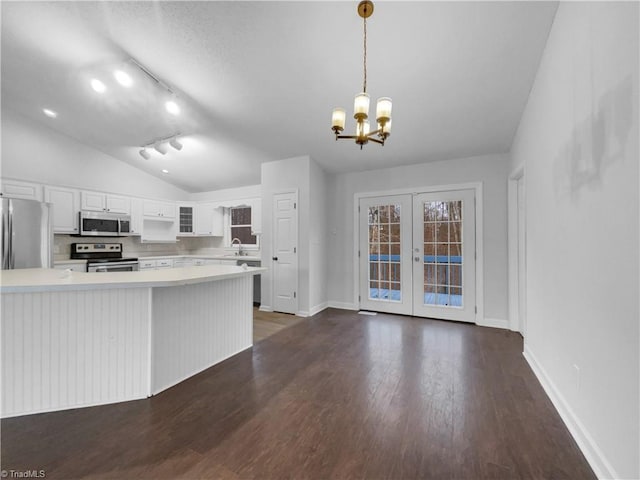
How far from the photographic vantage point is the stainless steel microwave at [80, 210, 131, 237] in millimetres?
4781

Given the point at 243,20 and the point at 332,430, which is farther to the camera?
the point at 243,20

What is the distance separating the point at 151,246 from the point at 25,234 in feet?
8.62

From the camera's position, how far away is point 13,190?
4098mm

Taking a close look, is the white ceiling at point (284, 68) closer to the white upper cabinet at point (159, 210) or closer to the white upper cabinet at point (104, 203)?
the white upper cabinet at point (104, 203)

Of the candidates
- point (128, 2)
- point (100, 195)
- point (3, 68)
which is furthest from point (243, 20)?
point (100, 195)

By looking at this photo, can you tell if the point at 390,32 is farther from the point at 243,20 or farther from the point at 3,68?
the point at 3,68

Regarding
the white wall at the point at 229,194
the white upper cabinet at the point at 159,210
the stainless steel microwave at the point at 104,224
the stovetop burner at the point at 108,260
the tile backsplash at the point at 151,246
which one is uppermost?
the white wall at the point at 229,194

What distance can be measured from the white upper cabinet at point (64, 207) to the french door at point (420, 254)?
4.98 meters

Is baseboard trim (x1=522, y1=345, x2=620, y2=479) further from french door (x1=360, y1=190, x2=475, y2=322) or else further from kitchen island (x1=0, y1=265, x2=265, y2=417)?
kitchen island (x1=0, y1=265, x2=265, y2=417)

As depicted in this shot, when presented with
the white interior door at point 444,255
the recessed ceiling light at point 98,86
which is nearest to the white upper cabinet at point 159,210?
the recessed ceiling light at point 98,86

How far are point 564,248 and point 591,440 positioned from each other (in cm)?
114

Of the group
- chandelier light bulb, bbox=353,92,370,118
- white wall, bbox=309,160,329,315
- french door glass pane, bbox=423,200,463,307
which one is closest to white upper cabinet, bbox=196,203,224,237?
white wall, bbox=309,160,329,315

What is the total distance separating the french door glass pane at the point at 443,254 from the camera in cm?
409

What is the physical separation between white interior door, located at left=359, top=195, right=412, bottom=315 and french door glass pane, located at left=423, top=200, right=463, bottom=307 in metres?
0.29
